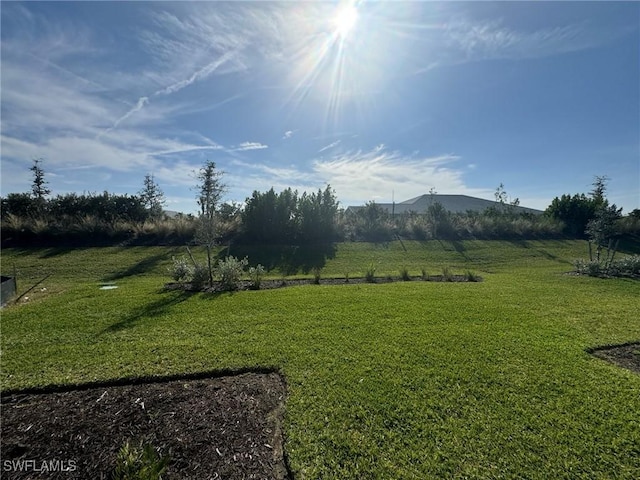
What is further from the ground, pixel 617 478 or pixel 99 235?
pixel 99 235

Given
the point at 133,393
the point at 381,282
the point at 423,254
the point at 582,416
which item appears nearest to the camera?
the point at 582,416

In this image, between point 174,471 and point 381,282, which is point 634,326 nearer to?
point 381,282

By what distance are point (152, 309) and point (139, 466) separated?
4.56 meters

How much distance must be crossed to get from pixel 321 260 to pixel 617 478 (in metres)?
11.5

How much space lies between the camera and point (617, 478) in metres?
2.18

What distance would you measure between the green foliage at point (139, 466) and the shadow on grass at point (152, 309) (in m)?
3.42

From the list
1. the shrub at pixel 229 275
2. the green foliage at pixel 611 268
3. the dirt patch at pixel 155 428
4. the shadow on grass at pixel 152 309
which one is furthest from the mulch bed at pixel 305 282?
the dirt patch at pixel 155 428

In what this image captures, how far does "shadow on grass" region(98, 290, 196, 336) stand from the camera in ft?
16.7

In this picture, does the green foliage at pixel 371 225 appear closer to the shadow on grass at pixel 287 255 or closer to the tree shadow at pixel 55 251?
the shadow on grass at pixel 287 255

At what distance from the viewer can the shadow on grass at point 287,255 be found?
12.4 metres

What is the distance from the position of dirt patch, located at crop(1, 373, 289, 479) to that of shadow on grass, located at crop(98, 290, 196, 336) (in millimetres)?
2015

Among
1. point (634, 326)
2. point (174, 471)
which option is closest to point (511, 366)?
point (634, 326)

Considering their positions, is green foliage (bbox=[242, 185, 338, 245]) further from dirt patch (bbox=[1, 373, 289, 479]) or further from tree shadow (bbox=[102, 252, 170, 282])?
dirt patch (bbox=[1, 373, 289, 479])

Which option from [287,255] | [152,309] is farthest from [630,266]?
[152,309]
